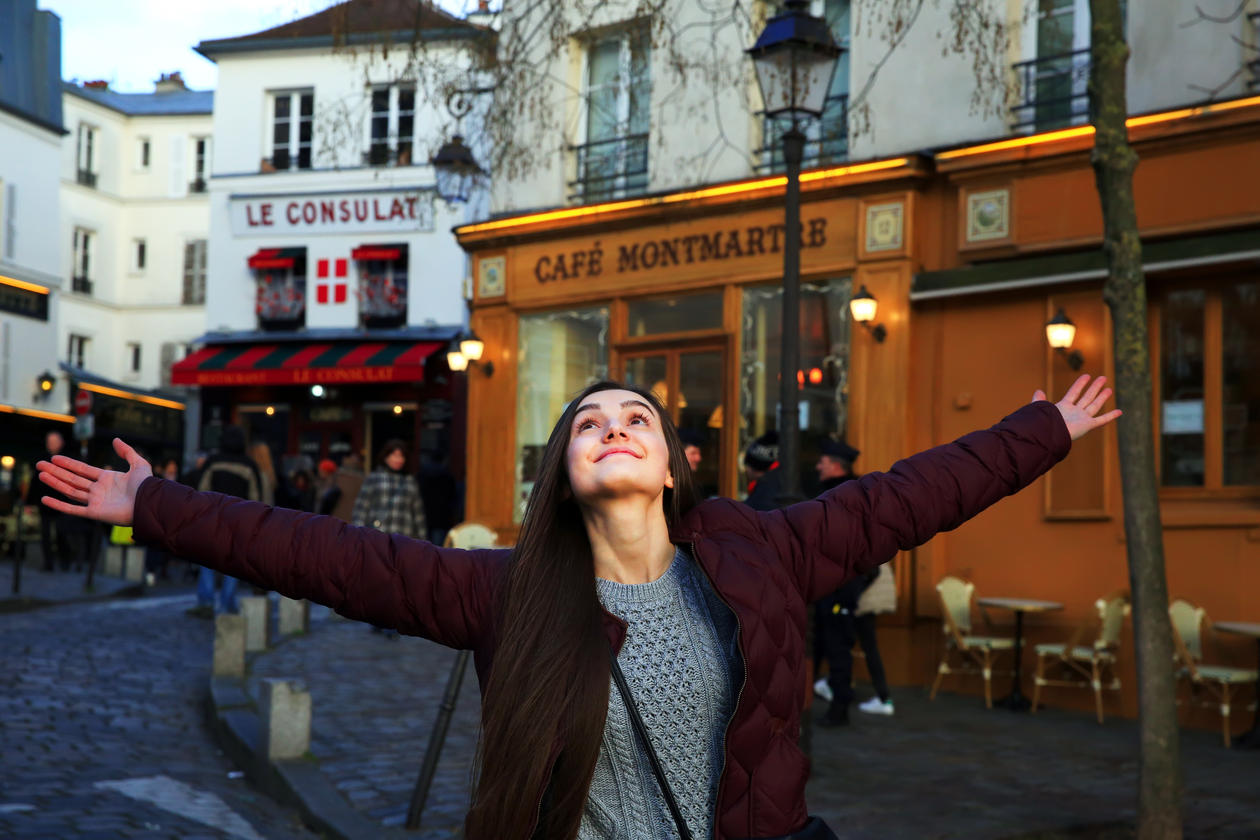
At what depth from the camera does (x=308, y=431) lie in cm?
3014

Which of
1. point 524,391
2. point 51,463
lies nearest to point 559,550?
point 51,463

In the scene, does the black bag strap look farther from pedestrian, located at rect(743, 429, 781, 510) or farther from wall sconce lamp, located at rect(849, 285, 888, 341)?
wall sconce lamp, located at rect(849, 285, 888, 341)

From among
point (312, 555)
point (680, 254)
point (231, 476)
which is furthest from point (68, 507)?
point (680, 254)

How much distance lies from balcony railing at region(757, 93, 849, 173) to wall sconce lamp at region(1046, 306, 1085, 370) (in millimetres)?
2847

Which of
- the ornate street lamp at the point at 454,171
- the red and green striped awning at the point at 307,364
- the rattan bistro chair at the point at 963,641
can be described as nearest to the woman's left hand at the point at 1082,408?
the rattan bistro chair at the point at 963,641

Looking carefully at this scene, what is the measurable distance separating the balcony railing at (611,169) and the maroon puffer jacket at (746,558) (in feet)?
40.2

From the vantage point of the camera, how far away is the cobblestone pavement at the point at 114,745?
640 cm

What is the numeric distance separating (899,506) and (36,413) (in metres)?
32.2

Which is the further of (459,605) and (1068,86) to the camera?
(1068,86)

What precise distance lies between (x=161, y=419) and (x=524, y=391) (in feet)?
68.7

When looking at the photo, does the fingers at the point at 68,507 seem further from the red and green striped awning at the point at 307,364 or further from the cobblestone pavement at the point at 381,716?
the red and green striped awning at the point at 307,364

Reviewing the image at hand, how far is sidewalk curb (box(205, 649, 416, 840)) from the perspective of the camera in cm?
628

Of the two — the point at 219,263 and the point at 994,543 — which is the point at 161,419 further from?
the point at 994,543

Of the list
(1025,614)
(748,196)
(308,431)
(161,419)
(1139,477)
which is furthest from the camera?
(161,419)
